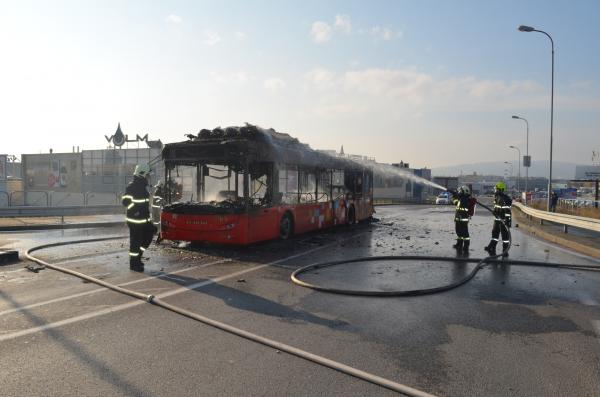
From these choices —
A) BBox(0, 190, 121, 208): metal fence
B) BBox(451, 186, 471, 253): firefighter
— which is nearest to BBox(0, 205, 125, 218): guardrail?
BBox(0, 190, 121, 208): metal fence

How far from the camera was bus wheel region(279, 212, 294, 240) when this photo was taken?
514 inches

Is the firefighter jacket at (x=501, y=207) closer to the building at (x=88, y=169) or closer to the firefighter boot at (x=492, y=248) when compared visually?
the firefighter boot at (x=492, y=248)

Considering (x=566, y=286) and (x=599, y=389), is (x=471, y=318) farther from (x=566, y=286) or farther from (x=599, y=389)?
(x=566, y=286)

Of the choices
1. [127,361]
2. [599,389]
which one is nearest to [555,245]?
[599,389]

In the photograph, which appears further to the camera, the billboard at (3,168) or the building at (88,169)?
the building at (88,169)

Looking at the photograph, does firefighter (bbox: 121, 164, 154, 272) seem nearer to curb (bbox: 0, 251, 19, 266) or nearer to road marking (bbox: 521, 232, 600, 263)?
curb (bbox: 0, 251, 19, 266)

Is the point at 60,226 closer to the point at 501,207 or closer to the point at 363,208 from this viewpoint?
the point at 363,208

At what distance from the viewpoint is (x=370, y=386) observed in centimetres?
385

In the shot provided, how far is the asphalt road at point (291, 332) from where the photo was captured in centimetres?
390

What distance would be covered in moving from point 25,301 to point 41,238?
9.25m

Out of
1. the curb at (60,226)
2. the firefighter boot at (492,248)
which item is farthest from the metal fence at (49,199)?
the firefighter boot at (492,248)

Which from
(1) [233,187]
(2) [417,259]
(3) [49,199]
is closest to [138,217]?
(1) [233,187]

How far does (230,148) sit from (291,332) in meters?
6.81

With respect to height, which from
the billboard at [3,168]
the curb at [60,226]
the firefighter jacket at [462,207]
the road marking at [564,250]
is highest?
the billboard at [3,168]
